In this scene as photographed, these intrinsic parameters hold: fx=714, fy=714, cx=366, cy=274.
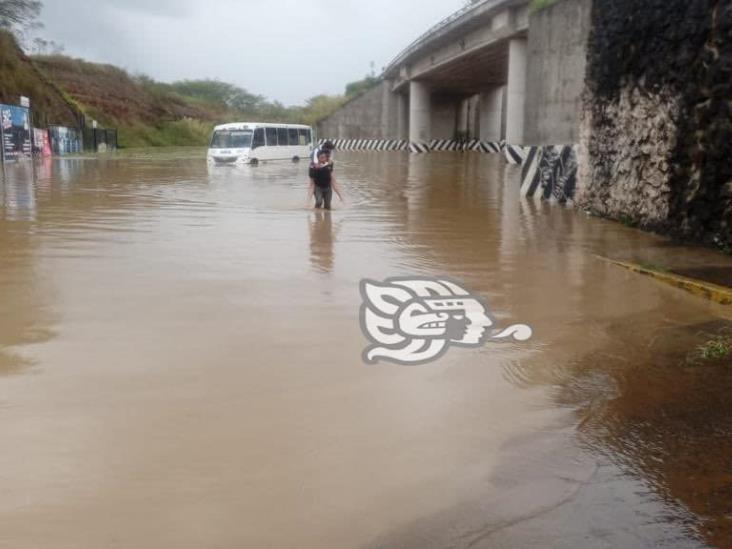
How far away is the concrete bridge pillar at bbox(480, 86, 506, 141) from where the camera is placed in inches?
2103

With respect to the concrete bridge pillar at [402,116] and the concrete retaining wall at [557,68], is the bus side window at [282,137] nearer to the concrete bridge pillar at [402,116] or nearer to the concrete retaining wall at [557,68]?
the concrete retaining wall at [557,68]

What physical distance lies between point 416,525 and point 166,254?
20.5 ft

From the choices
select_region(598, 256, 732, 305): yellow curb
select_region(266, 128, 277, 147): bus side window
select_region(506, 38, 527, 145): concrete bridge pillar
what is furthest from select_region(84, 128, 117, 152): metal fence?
select_region(598, 256, 732, 305): yellow curb

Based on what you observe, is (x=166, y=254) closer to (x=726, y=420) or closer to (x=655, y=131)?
(x=726, y=420)

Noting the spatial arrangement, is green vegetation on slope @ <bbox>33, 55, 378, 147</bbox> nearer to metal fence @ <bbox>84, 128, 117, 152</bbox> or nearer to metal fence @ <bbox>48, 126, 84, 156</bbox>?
metal fence @ <bbox>84, 128, 117, 152</bbox>

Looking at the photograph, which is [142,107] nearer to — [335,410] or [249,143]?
[249,143]

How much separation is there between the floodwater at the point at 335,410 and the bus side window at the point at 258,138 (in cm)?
2307

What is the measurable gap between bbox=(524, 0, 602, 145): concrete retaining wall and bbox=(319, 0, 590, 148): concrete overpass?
0.03 m

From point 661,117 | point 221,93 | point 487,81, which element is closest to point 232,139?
point 661,117

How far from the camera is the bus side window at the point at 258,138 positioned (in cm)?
3116

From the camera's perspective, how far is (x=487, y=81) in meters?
49.4

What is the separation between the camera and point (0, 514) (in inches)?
121

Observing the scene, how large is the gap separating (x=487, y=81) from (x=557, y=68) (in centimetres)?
2956

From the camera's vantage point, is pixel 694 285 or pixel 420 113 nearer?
pixel 694 285
